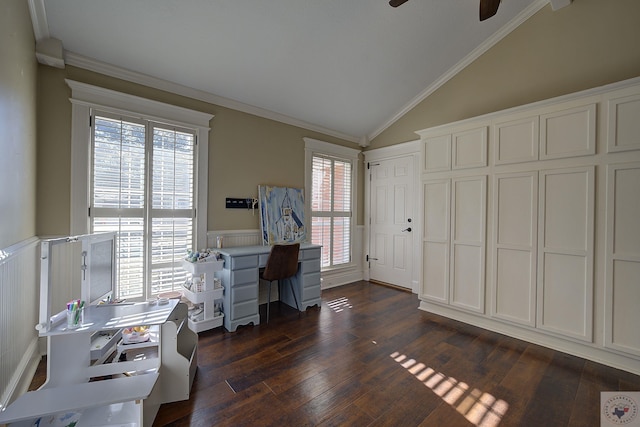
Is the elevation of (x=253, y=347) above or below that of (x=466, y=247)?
below

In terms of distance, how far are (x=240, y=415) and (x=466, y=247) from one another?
110 inches

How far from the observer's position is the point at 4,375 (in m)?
1.52

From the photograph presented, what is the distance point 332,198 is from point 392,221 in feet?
3.61

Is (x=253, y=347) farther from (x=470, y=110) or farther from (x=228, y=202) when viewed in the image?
(x=470, y=110)

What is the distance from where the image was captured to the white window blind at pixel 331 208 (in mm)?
4352

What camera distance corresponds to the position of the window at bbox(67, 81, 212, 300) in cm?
247

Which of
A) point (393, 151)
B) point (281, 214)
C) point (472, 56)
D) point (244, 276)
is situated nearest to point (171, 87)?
point (281, 214)

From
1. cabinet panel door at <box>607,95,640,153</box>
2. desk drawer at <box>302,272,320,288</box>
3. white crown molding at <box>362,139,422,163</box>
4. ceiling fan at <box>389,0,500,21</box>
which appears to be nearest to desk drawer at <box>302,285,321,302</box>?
desk drawer at <box>302,272,320,288</box>

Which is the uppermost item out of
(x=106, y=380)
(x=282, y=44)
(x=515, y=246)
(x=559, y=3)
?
(x=559, y=3)

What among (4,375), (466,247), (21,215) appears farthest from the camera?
(466,247)

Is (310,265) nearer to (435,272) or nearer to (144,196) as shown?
(435,272)

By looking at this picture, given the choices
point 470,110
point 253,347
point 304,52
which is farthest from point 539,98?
point 253,347

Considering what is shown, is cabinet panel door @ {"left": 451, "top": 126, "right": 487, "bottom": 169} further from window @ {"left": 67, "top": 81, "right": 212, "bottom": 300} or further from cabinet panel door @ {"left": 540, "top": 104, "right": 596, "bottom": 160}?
window @ {"left": 67, "top": 81, "right": 212, "bottom": 300}

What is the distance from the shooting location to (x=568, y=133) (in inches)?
98.1
